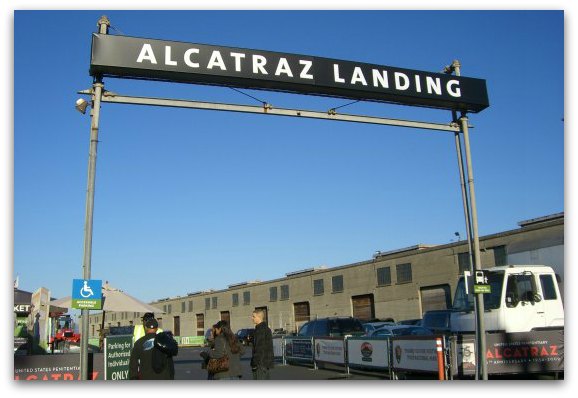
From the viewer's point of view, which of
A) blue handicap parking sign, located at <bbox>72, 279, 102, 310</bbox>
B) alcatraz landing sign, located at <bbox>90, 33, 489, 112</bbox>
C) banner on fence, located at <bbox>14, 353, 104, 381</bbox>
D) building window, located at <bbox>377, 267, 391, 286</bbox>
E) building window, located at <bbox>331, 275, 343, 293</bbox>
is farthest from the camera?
building window, located at <bbox>331, 275, 343, 293</bbox>

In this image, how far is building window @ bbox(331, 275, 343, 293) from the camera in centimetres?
5366

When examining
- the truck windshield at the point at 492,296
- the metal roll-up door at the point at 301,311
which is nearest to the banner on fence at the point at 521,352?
the truck windshield at the point at 492,296

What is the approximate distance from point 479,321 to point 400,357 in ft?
9.42

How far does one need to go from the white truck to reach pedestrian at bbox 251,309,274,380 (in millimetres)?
4807

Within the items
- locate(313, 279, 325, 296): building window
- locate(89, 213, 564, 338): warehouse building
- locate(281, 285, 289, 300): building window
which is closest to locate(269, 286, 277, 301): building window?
locate(89, 213, 564, 338): warehouse building

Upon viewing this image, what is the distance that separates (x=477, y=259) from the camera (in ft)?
38.5

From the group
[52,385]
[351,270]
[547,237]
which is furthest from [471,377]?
[351,270]

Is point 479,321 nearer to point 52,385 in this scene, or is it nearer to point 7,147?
point 52,385

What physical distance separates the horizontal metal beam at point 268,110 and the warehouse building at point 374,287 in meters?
18.5

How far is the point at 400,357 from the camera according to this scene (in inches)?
540

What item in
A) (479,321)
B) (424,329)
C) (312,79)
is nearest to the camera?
(312,79)

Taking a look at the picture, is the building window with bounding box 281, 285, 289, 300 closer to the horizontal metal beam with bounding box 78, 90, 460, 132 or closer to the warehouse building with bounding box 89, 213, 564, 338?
the warehouse building with bounding box 89, 213, 564, 338

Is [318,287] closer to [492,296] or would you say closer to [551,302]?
[492,296]

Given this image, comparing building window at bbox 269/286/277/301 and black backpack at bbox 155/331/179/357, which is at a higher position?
building window at bbox 269/286/277/301
